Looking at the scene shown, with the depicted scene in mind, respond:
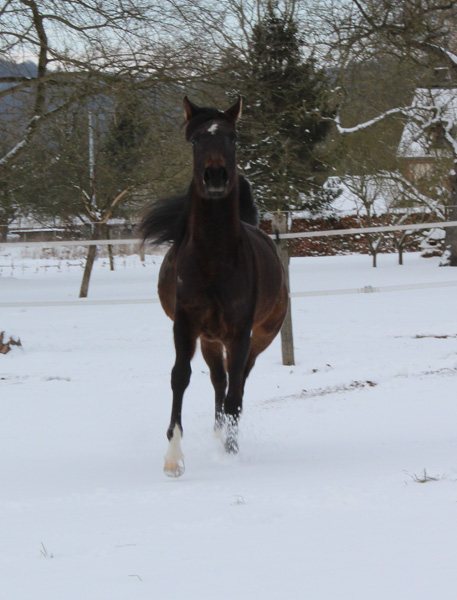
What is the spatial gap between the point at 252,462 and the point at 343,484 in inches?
36.5

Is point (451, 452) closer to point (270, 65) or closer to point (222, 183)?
point (222, 183)

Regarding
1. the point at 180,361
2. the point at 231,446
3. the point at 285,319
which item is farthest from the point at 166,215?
the point at 285,319

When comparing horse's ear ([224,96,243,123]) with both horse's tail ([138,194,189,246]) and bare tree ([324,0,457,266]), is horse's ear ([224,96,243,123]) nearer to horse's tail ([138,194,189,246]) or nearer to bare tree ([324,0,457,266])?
horse's tail ([138,194,189,246])

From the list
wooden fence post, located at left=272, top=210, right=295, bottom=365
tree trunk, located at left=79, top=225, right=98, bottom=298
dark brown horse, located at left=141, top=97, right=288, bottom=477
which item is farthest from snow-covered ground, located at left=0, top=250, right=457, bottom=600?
tree trunk, located at left=79, top=225, right=98, bottom=298

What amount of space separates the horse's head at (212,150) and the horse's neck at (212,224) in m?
0.10

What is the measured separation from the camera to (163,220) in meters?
5.14

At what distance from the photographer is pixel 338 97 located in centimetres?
1623

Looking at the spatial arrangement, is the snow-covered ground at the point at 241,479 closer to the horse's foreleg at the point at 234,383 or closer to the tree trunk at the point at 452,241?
the horse's foreleg at the point at 234,383

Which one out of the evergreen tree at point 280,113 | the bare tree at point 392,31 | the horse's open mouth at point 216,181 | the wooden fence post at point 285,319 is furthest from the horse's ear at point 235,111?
the bare tree at point 392,31

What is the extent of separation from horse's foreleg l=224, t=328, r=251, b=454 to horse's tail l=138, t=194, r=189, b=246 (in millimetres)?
1206

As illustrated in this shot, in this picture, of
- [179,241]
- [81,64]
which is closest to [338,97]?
[81,64]

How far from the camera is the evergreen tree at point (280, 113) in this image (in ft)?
34.4

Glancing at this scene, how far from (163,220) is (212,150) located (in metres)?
1.44

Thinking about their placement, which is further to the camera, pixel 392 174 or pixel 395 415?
pixel 392 174
